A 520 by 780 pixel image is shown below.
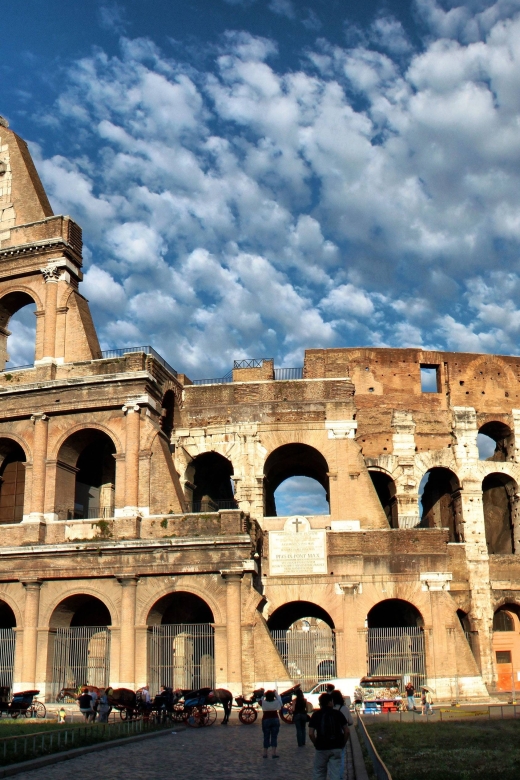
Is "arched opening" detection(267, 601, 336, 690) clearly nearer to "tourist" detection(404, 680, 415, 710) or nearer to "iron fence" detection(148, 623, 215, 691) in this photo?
"iron fence" detection(148, 623, 215, 691)

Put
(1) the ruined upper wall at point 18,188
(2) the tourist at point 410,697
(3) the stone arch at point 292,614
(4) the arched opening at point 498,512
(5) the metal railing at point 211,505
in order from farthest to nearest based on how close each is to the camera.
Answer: (4) the arched opening at point 498,512
(5) the metal railing at point 211,505
(3) the stone arch at point 292,614
(1) the ruined upper wall at point 18,188
(2) the tourist at point 410,697

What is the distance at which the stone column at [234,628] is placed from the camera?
23.2m

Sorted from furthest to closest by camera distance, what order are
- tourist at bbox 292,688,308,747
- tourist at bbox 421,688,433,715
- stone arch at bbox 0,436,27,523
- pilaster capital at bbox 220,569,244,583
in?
stone arch at bbox 0,436,27,523, pilaster capital at bbox 220,569,244,583, tourist at bbox 421,688,433,715, tourist at bbox 292,688,308,747

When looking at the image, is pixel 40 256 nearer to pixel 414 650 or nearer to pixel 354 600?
pixel 354 600

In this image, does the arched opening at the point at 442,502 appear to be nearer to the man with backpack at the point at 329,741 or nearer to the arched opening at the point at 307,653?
the arched opening at the point at 307,653

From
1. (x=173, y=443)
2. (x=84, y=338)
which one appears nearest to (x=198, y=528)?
(x=173, y=443)

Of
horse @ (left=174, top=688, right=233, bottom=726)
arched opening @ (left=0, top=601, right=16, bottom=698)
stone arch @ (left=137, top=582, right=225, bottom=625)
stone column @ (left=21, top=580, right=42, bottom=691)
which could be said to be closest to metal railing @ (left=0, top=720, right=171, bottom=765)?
horse @ (left=174, top=688, right=233, bottom=726)

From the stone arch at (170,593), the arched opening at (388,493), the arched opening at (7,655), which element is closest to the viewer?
the stone arch at (170,593)

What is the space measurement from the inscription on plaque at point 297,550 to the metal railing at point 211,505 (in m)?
3.41

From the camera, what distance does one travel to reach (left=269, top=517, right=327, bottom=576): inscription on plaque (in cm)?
2698

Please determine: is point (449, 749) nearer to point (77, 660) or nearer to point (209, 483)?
point (77, 660)

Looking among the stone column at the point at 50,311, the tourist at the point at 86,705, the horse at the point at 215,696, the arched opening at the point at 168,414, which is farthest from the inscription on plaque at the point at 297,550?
the stone column at the point at 50,311

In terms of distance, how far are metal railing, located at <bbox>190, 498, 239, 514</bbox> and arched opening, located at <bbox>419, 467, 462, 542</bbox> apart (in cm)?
778

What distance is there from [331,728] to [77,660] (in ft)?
58.2
